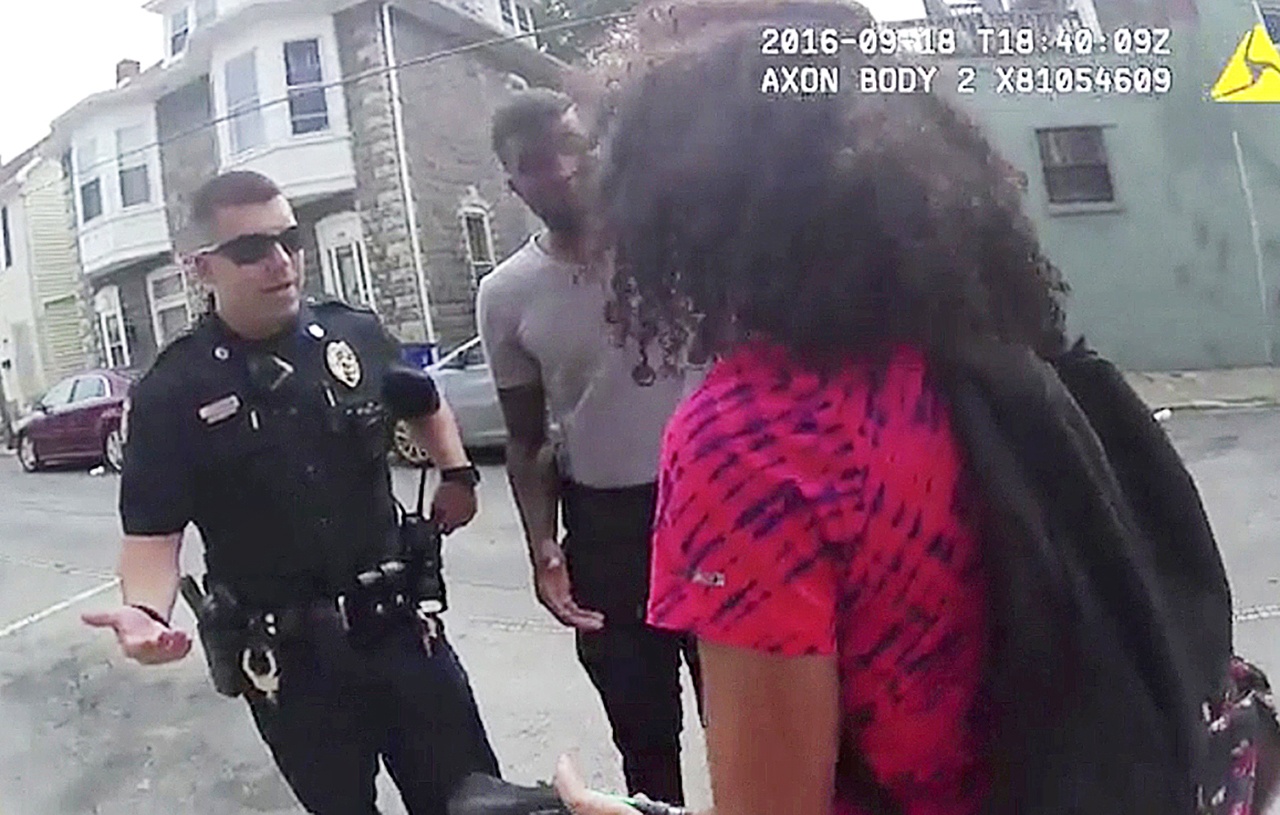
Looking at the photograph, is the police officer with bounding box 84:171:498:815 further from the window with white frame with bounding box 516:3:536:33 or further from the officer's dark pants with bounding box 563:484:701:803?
the window with white frame with bounding box 516:3:536:33

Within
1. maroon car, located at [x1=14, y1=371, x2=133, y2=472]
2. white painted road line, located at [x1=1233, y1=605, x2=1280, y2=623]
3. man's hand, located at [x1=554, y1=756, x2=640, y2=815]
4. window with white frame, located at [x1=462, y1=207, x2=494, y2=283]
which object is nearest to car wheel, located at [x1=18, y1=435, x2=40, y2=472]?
maroon car, located at [x1=14, y1=371, x2=133, y2=472]

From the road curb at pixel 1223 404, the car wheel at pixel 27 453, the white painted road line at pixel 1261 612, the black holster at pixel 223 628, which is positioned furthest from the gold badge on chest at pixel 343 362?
the white painted road line at pixel 1261 612

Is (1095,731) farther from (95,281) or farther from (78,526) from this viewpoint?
(78,526)

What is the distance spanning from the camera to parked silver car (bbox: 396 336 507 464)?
125cm

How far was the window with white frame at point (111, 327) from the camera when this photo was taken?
1.25m

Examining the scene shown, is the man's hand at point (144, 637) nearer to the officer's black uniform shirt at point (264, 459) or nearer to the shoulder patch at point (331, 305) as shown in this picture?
the officer's black uniform shirt at point (264, 459)

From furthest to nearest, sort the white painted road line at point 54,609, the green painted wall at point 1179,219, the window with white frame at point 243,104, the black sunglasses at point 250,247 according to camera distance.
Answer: the white painted road line at point 54,609, the window with white frame at point 243,104, the black sunglasses at point 250,247, the green painted wall at point 1179,219

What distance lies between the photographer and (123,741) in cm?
221

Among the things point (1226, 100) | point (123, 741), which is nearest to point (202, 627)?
point (1226, 100)

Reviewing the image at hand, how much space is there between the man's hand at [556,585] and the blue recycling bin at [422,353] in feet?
0.69

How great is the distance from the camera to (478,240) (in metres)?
1.24

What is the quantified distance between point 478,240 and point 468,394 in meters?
0.16

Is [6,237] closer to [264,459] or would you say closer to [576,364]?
[264,459]

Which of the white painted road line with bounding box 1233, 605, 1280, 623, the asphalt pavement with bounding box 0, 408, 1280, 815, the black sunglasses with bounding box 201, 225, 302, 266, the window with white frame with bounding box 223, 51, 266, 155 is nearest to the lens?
the black sunglasses with bounding box 201, 225, 302, 266
